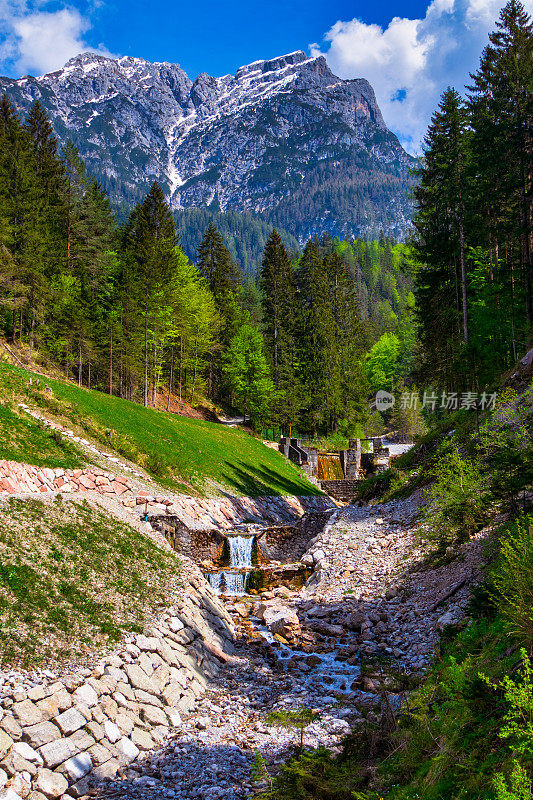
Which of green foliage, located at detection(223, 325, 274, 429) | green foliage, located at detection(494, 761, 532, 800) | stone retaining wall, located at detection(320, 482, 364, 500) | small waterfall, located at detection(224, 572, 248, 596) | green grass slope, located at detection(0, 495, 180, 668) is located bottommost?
stone retaining wall, located at detection(320, 482, 364, 500)

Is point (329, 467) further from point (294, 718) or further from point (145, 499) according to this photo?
point (294, 718)

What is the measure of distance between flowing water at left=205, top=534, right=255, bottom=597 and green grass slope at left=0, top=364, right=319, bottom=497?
13.3ft

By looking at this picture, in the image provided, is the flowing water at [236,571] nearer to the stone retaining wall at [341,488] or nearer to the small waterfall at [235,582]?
the small waterfall at [235,582]

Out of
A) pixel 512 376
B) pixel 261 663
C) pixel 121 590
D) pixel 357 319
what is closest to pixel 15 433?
pixel 121 590

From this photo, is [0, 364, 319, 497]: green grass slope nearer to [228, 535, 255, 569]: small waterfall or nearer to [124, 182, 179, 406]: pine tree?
[228, 535, 255, 569]: small waterfall

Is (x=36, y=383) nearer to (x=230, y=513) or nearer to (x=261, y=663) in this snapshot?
(x=230, y=513)

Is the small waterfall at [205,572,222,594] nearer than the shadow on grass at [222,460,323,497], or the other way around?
the small waterfall at [205,572,222,594]

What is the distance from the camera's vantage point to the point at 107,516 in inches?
531

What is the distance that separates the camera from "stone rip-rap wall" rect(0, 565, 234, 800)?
20.4 ft

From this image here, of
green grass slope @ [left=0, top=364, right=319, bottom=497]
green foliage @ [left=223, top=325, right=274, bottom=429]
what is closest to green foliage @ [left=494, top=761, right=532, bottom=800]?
green grass slope @ [left=0, top=364, right=319, bottom=497]

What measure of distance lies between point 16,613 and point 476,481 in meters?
10.1

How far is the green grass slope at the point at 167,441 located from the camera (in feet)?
69.2

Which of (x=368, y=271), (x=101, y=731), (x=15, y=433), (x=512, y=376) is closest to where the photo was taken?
(x=101, y=731)

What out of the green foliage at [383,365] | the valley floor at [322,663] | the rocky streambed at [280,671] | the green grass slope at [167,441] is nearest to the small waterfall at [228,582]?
the rocky streambed at [280,671]
